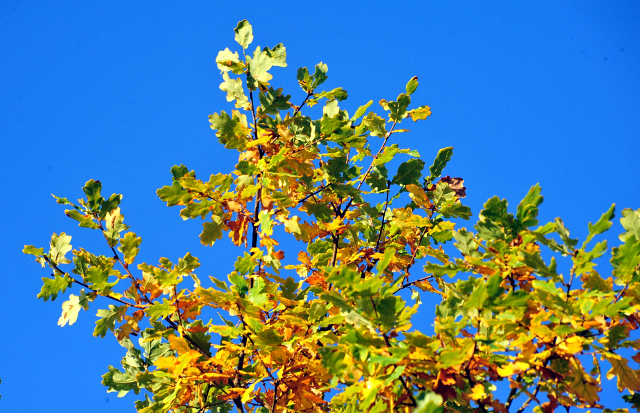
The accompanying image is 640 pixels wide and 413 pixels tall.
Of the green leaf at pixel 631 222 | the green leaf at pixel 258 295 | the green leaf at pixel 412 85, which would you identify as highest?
the green leaf at pixel 412 85

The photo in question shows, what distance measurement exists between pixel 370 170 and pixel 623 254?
6.42 feet

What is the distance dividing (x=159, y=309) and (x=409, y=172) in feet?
6.67

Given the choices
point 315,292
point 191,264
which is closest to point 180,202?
point 191,264

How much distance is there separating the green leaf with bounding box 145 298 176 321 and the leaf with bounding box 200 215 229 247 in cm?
56

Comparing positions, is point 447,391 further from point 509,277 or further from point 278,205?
point 278,205

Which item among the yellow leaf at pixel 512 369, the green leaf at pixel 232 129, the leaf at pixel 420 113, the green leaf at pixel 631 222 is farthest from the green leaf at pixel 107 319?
the green leaf at pixel 631 222

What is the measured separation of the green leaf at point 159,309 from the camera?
3.06m

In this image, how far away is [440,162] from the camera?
12.3ft

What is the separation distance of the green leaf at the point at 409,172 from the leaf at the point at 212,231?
53.5 inches

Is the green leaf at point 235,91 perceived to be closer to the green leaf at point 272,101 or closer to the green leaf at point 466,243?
the green leaf at point 272,101

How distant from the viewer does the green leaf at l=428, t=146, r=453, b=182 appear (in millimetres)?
3709

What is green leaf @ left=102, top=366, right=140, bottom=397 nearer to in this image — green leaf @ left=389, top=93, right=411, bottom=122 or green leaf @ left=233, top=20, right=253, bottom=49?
green leaf @ left=233, top=20, right=253, bottom=49

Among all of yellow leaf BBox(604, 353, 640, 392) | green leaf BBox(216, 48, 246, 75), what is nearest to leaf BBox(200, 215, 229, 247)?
green leaf BBox(216, 48, 246, 75)

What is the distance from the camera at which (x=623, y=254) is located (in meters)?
2.47
